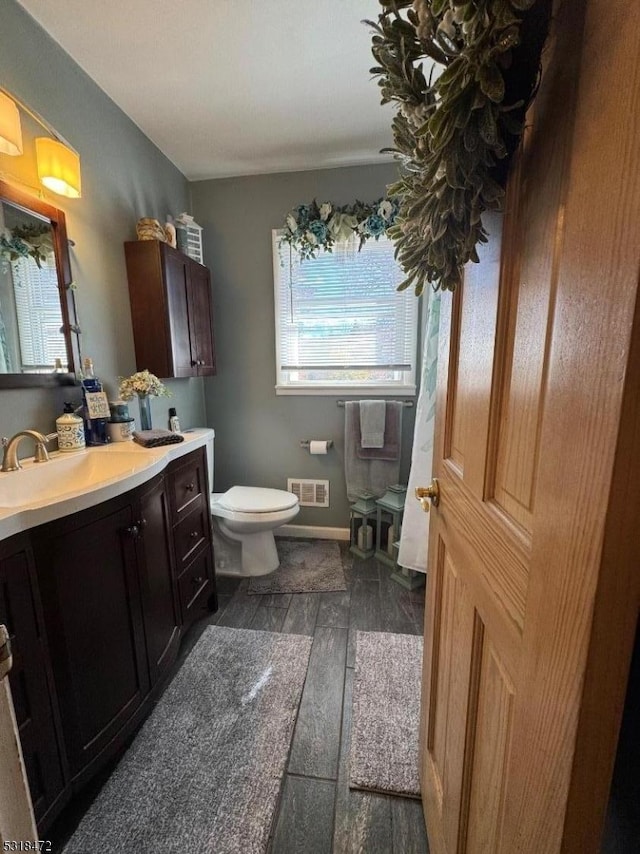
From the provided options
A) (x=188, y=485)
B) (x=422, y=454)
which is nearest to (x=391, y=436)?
(x=422, y=454)

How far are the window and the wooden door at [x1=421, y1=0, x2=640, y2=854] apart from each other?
5.75 ft

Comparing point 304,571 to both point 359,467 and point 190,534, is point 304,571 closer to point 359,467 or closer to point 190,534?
point 359,467

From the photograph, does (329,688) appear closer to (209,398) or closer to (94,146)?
(209,398)

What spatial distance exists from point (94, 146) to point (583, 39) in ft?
6.48

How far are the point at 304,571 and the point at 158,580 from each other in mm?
1072

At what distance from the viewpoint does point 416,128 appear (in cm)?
55

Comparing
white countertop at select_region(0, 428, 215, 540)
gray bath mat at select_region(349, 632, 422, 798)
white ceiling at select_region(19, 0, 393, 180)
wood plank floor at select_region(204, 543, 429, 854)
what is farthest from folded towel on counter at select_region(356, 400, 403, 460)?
white ceiling at select_region(19, 0, 393, 180)

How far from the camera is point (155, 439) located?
1.55 meters

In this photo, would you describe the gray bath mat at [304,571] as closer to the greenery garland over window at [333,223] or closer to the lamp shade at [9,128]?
the greenery garland over window at [333,223]

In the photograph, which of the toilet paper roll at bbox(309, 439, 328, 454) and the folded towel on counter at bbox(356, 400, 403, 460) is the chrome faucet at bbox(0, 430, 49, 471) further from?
the folded towel on counter at bbox(356, 400, 403, 460)

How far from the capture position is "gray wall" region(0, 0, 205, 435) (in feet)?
4.14

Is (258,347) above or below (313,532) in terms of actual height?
above

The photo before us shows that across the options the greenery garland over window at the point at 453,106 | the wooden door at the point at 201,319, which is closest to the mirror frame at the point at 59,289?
the wooden door at the point at 201,319

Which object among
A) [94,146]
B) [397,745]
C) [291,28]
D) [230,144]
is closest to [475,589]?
[397,745]
